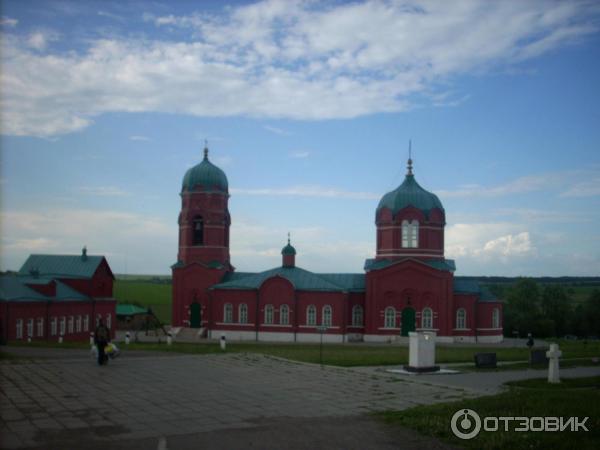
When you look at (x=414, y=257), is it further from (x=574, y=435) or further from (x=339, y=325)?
(x=574, y=435)

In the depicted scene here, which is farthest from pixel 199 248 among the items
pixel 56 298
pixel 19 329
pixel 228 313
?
pixel 19 329

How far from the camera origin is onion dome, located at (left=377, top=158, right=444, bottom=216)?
4884 centimetres

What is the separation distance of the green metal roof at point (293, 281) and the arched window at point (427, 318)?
19.4 ft

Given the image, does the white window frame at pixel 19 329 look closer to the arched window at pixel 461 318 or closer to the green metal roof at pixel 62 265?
the green metal roof at pixel 62 265

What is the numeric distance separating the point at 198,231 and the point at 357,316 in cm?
1410

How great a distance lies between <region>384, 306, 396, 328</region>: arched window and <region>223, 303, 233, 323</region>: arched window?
11.5 m

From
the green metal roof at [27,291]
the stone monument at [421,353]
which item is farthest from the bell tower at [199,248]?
the stone monument at [421,353]

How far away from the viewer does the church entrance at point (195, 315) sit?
5181cm

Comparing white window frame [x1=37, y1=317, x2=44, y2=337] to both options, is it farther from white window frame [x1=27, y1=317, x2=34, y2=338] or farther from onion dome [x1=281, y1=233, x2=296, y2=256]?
onion dome [x1=281, y1=233, x2=296, y2=256]

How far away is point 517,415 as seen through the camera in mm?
13383

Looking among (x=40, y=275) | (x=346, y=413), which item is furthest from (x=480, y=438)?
(x=40, y=275)

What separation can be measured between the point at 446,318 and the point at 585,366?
19.9 meters

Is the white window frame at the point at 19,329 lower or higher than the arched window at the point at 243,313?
lower

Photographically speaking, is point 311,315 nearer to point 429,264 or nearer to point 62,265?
point 429,264
